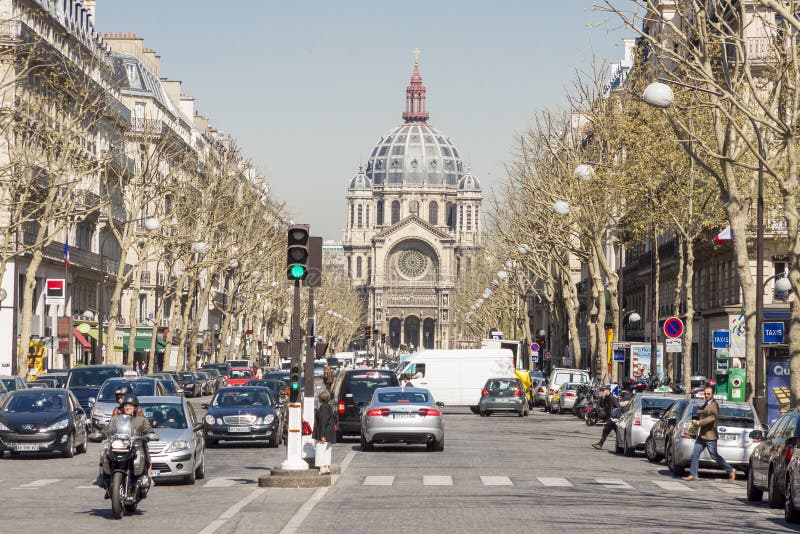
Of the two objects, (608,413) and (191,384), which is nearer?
(608,413)

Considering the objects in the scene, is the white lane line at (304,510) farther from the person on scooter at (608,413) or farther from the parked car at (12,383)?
the parked car at (12,383)

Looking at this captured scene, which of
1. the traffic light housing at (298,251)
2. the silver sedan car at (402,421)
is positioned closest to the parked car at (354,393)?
the silver sedan car at (402,421)

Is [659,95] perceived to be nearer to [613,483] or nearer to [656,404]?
[613,483]

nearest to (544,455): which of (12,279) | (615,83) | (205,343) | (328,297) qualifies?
(12,279)

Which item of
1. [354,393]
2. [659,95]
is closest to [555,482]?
[659,95]

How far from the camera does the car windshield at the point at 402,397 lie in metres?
33.1

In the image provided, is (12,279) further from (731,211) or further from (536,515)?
(536,515)

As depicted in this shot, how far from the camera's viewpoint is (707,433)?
26.4m

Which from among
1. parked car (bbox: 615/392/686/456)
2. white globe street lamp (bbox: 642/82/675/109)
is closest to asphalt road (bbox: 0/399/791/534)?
parked car (bbox: 615/392/686/456)

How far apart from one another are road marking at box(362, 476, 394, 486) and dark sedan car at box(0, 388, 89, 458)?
7795 mm

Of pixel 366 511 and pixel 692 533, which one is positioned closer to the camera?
pixel 692 533

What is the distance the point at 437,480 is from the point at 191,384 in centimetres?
4058

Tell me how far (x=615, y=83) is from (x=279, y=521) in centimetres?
7802

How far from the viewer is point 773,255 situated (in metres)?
57.8
